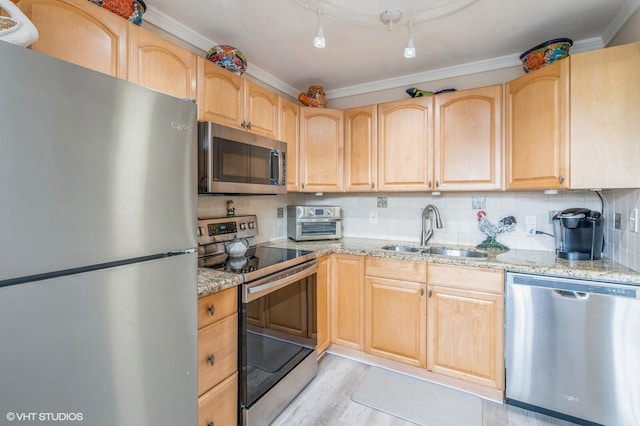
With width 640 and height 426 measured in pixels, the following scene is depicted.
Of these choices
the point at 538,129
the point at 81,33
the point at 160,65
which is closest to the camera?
the point at 81,33

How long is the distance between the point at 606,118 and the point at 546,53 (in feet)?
2.02

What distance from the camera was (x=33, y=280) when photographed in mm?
725

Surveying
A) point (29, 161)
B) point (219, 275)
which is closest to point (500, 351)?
point (219, 275)

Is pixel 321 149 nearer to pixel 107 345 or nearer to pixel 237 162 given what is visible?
pixel 237 162

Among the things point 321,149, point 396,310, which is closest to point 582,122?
point 396,310

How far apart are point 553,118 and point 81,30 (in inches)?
99.3

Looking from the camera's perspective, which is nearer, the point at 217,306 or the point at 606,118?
the point at 217,306

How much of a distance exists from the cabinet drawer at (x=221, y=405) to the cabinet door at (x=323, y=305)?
0.88m

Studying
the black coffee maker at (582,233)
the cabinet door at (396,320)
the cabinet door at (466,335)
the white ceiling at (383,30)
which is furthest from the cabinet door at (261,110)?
the black coffee maker at (582,233)

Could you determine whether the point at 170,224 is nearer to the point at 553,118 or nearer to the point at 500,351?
the point at 500,351

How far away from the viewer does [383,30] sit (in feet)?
6.39

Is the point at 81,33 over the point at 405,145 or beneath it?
over

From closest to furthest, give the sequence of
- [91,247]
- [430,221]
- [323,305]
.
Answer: [91,247] < [323,305] < [430,221]

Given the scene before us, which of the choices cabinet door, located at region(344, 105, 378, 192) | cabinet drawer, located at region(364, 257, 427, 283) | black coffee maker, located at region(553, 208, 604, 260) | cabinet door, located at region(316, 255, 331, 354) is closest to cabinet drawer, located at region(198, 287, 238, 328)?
cabinet door, located at region(316, 255, 331, 354)
